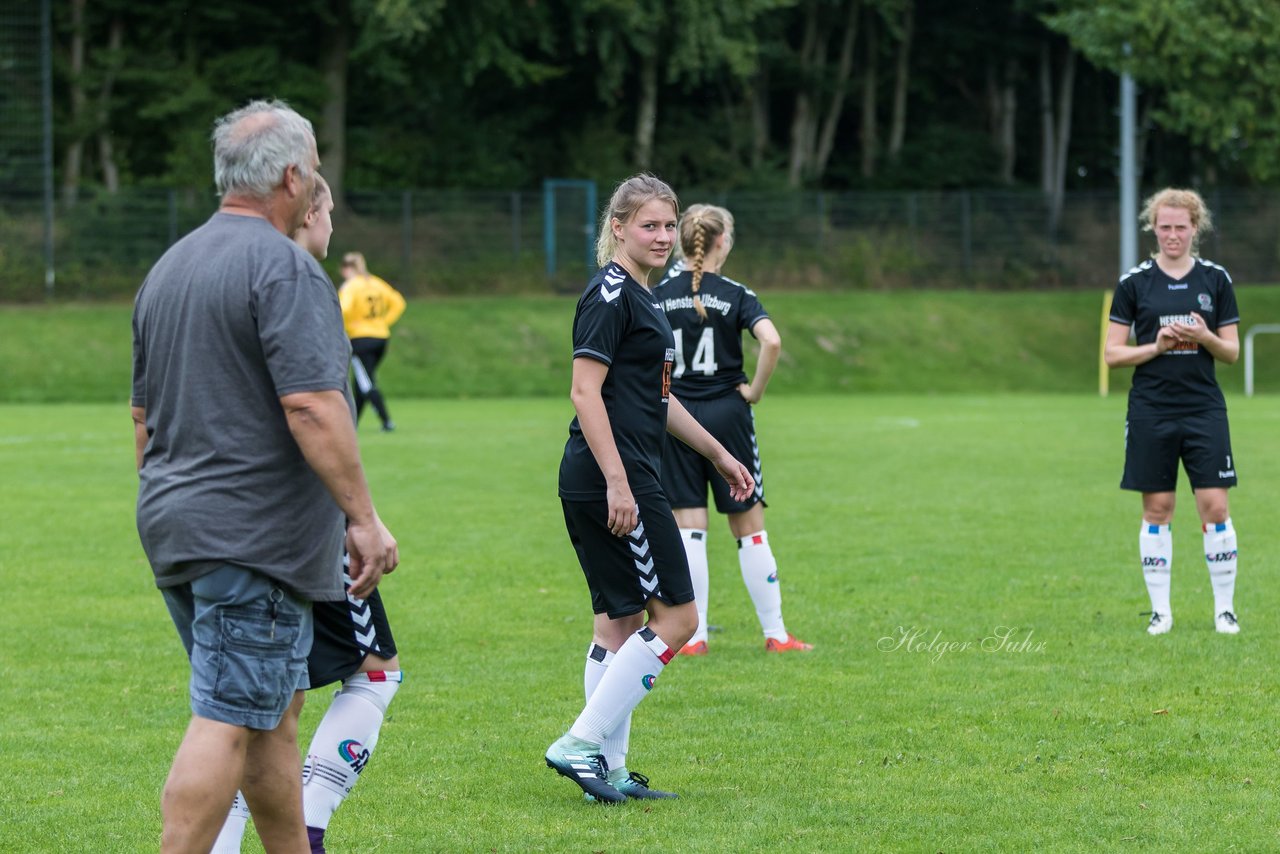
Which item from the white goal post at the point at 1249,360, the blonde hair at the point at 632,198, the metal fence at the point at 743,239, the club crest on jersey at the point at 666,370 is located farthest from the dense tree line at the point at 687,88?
the club crest on jersey at the point at 666,370

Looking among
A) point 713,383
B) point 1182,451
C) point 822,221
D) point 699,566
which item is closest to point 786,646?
point 699,566

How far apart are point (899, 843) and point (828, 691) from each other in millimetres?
2019

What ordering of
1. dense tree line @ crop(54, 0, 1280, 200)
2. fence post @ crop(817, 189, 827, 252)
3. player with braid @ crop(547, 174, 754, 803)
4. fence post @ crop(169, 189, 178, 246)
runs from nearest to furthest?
player with braid @ crop(547, 174, 754, 803) → fence post @ crop(169, 189, 178, 246) → dense tree line @ crop(54, 0, 1280, 200) → fence post @ crop(817, 189, 827, 252)

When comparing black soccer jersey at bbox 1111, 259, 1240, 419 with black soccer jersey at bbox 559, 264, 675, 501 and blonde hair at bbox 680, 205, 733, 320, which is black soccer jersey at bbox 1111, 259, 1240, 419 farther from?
black soccer jersey at bbox 559, 264, 675, 501

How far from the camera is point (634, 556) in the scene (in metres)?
5.27

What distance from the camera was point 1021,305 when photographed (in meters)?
37.0

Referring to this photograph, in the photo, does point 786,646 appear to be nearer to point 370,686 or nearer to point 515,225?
point 370,686

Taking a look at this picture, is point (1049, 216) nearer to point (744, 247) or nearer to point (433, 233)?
point (744, 247)

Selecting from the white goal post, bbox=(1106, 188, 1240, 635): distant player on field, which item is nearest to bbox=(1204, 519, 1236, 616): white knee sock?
bbox=(1106, 188, 1240, 635): distant player on field

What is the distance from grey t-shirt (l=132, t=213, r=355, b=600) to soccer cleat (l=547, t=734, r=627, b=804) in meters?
1.77

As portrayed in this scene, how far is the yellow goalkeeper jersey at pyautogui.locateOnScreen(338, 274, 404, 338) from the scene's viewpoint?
19625 millimetres

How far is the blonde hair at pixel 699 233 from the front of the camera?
25.2 ft

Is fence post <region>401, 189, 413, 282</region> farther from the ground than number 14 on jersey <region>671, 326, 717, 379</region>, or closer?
farther from the ground

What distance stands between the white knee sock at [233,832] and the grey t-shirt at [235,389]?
938mm
